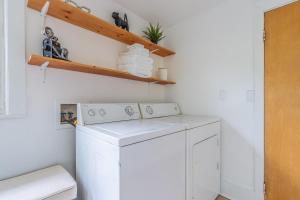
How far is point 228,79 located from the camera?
1.88 metres

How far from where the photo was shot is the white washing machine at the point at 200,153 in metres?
1.39

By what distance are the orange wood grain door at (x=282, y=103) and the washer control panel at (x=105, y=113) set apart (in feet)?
4.47

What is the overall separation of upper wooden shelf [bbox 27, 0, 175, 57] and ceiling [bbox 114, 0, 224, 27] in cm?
46

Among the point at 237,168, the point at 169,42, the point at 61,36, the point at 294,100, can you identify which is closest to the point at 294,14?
the point at 294,100

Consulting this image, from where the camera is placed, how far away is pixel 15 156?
1203 millimetres

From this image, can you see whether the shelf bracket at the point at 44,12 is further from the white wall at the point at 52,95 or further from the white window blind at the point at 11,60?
the white window blind at the point at 11,60

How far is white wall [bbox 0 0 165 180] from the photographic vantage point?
1209 mm

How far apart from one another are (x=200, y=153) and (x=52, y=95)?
4.70 feet

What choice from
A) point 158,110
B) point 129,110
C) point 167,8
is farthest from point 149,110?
point 167,8

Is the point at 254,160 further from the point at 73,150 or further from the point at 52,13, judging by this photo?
the point at 52,13

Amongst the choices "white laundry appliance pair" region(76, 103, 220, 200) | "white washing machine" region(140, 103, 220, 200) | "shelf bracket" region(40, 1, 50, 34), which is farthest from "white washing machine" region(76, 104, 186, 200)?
"shelf bracket" region(40, 1, 50, 34)

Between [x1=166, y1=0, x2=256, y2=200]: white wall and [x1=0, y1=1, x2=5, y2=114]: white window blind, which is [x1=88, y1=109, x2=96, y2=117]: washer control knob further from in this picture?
[x1=166, y1=0, x2=256, y2=200]: white wall

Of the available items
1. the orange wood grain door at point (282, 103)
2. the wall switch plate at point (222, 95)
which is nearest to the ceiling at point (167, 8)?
the orange wood grain door at point (282, 103)

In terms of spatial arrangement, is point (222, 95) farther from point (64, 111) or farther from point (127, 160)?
point (64, 111)
